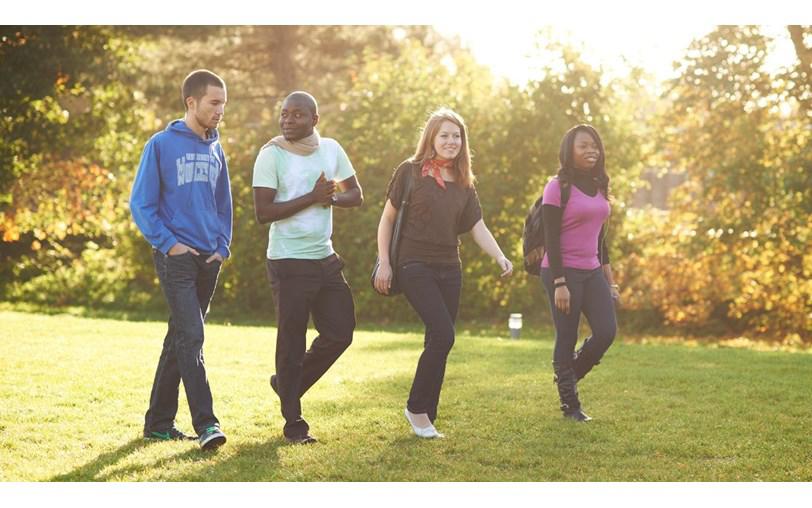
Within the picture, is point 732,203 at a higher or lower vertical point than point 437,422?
higher

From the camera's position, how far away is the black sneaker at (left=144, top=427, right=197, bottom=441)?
6016 mm

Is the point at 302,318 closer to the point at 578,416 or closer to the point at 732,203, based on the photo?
the point at 578,416

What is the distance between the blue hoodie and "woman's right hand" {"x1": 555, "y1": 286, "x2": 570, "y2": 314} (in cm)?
215

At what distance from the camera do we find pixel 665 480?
5.31 meters

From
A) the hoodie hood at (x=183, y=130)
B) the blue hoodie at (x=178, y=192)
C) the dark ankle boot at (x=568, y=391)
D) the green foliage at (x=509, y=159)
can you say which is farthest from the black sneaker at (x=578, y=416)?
the green foliage at (x=509, y=159)

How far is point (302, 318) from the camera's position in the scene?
5.99 m

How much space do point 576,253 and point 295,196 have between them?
1974 mm

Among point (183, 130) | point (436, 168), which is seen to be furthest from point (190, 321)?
point (436, 168)

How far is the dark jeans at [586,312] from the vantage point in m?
6.75

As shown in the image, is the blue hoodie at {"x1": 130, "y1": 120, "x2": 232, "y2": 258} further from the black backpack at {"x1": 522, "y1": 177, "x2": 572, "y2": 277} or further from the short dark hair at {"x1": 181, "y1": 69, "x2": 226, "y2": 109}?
the black backpack at {"x1": 522, "y1": 177, "x2": 572, "y2": 277}

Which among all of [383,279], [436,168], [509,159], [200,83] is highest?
[509,159]

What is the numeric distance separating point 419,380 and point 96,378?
341 cm

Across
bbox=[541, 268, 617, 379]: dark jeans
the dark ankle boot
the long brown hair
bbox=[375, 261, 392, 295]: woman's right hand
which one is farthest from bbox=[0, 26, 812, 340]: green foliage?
bbox=[375, 261, 392, 295]: woman's right hand

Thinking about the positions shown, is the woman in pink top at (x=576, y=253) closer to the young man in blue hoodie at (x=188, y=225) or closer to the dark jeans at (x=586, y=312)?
the dark jeans at (x=586, y=312)
